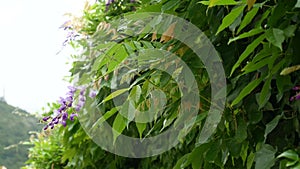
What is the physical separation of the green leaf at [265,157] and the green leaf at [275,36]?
0.16 meters

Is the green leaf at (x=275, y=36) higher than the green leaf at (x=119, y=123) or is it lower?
higher

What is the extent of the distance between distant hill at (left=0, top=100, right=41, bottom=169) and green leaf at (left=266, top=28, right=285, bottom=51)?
1937 millimetres

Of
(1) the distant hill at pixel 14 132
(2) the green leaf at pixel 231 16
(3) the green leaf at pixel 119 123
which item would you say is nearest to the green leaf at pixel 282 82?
(2) the green leaf at pixel 231 16

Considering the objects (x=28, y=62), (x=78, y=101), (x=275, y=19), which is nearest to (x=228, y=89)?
(x=275, y=19)

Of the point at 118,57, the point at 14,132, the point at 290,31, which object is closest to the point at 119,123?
the point at 118,57

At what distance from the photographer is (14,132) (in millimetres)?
2430

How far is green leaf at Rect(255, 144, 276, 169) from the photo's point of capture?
545 mm

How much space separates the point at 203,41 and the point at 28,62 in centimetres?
140

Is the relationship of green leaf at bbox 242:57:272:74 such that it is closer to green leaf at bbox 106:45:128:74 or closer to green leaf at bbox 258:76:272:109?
green leaf at bbox 258:76:272:109

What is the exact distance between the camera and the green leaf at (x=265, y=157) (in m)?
0.54

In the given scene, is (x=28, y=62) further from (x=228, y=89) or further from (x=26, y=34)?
(x=228, y=89)

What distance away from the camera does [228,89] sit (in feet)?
2.17

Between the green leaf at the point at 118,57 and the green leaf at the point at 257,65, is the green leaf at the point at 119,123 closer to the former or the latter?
the green leaf at the point at 118,57

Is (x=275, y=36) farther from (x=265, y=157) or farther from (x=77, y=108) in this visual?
(x=77, y=108)
